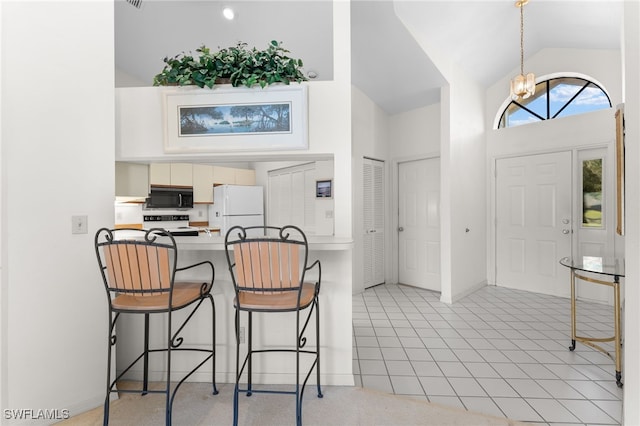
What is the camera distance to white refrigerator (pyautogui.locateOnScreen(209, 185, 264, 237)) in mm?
5305

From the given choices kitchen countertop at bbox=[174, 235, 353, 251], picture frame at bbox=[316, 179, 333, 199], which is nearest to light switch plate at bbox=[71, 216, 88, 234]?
kitchen countertop at bbox=[174, 235, 353, 251]

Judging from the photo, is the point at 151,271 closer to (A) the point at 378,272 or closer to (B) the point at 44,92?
(B) the point at 44,92

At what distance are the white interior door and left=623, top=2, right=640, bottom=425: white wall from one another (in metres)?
3.41

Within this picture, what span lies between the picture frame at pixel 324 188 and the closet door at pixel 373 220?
1.97 ft

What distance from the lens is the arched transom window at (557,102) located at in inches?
163

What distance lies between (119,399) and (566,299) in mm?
4995

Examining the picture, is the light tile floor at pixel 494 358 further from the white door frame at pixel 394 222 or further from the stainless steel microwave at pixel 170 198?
the stainless steel microwave at pixel 170 198

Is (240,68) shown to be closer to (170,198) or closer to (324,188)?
(324,188)

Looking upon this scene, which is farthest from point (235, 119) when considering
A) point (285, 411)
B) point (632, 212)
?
point (632, 212)

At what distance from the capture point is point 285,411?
1.92 m

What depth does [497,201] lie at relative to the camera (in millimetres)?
4902

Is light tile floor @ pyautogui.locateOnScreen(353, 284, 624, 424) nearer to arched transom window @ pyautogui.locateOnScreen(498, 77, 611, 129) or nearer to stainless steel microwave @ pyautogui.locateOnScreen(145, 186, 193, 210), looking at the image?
arched transom window @ pyautogui.locateOnScreen(498, 77, 611, 129)

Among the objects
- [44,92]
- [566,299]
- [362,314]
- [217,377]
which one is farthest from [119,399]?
[566,299]

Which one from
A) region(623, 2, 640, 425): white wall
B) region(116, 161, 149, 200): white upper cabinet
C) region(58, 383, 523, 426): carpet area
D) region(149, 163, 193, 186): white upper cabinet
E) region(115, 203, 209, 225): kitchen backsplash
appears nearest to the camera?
region(623, 2, 640, 425): white wall
